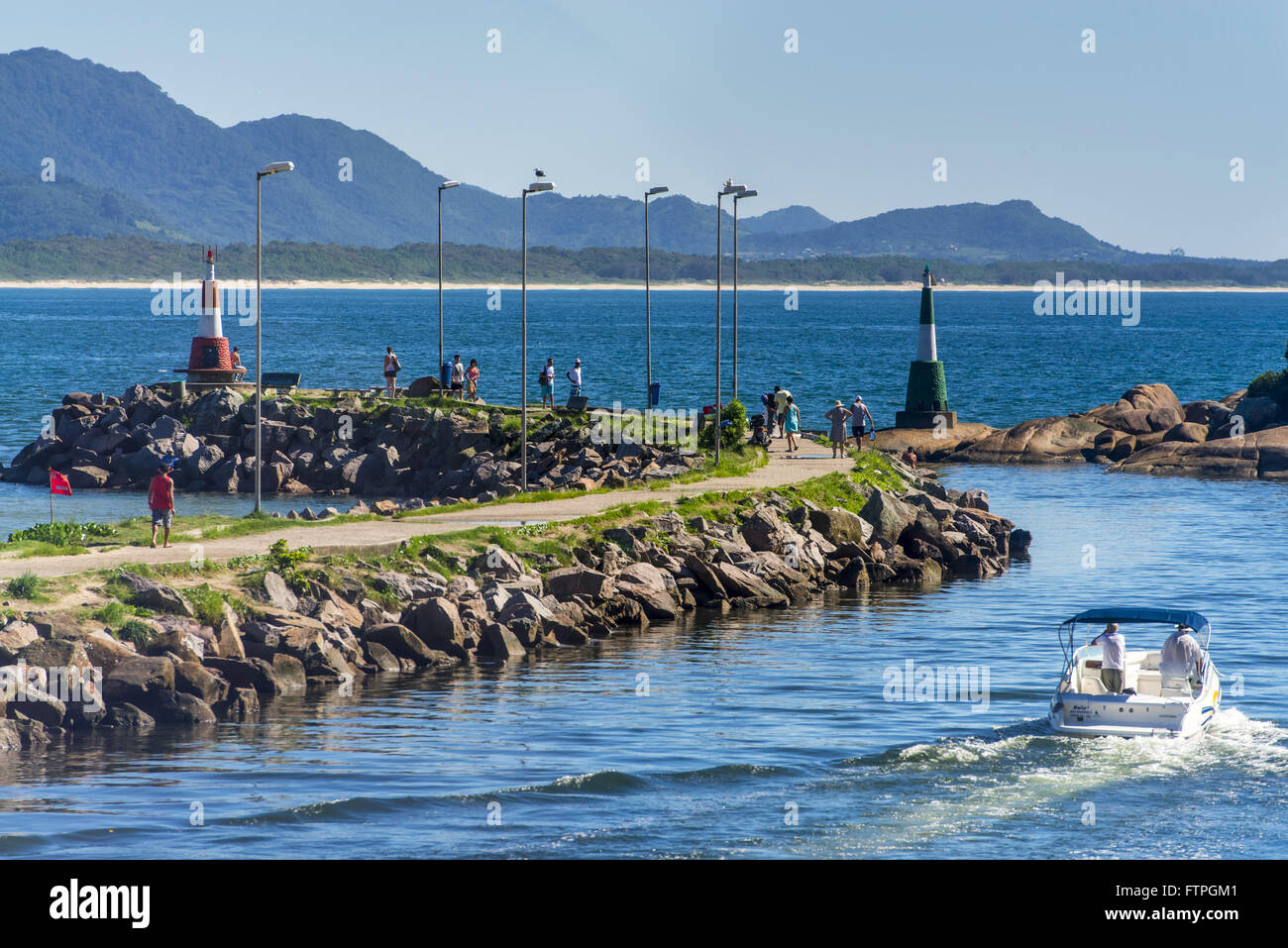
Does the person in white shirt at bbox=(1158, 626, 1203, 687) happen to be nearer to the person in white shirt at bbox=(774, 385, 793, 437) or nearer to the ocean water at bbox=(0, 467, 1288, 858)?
the ocean water at bbox=(0, 467, 1288, 858)

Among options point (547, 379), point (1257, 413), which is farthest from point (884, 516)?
point (1257, 413)

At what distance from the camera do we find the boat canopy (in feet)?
78.3

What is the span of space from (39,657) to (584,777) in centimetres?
862

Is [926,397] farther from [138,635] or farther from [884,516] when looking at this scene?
[138,635]

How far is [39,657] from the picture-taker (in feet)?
75.6

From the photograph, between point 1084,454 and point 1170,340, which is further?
point 1170,340

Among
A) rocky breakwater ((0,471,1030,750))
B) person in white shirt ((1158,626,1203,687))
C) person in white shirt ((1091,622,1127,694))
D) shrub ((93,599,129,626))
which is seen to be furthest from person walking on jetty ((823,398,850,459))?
shrub ((93,599,129,626))

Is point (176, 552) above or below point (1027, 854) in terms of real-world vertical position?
above

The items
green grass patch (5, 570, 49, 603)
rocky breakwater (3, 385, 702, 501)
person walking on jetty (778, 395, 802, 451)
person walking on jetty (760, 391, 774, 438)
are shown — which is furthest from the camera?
person walking on jetty (760, 391, 774, 438)

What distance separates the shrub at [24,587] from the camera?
24969 millimetres

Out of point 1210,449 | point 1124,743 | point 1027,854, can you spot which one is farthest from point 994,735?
point 1210,449

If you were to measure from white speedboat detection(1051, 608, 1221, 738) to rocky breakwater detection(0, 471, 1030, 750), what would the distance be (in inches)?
400

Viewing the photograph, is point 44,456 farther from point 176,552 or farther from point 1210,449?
point 1210,449
